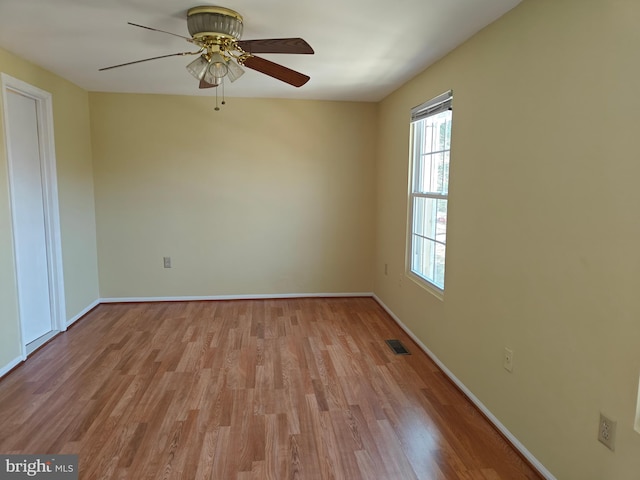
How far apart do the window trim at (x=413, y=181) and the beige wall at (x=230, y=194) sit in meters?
1.14

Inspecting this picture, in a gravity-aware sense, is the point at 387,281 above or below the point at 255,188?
below

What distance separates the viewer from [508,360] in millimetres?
2207

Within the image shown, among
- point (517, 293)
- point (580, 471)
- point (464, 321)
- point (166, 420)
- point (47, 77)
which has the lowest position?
point (166, 420)

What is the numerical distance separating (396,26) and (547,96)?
998 millimetres

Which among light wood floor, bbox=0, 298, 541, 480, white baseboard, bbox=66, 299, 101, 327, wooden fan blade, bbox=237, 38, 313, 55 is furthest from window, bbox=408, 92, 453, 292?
white baseboard, bbox=66, 299, 101, 327

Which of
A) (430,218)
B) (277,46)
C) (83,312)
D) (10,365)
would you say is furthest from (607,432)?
(83,312)

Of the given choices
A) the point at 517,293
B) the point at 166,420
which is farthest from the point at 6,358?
the point at 517,293

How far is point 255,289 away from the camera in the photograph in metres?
4.82

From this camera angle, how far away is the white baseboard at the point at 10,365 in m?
2.85

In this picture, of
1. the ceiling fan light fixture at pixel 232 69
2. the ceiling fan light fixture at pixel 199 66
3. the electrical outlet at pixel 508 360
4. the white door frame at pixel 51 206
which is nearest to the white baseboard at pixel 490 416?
the electrical outlet at pixel 508 360

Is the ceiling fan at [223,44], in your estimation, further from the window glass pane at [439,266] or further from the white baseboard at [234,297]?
the white baseboard at [234,297]

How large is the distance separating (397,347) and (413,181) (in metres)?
1.51

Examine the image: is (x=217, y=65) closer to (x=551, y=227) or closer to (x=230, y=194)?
(x=551, y=227)

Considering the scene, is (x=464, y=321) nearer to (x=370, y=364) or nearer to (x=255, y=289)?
(x=370, y=364)
